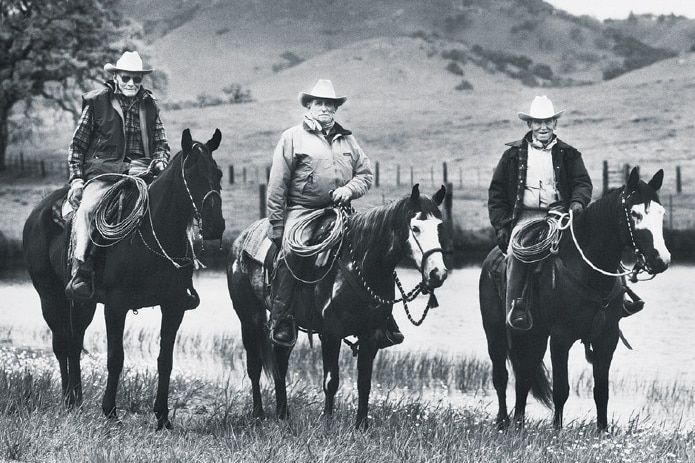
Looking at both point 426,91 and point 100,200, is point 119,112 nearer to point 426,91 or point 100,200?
point 100,200

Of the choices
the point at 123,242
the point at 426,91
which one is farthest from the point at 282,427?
the point at 426,91

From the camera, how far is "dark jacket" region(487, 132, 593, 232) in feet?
32.7

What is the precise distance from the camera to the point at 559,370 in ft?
31.3

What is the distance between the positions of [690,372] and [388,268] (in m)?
9.41

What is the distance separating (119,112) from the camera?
9.98 metres

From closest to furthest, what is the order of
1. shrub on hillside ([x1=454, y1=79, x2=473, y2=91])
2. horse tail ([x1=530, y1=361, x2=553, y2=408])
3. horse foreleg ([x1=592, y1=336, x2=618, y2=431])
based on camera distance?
horse foreleg ([x1=592, y1=336, x2=618, y2=431]), horse tail ([x1=530, y1=361, x2=553, y2=408]), shrub on hillside ([x1=454, y1=79, x2=473, y2=91])

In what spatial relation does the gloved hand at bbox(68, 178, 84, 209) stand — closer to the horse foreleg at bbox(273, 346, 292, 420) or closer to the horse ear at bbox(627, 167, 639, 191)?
the horse foreleg at bbox(273, 346, 292, 420)

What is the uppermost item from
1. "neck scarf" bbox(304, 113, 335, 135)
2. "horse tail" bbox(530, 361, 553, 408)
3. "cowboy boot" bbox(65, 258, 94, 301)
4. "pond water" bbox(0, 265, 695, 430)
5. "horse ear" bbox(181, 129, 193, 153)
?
"neck scarf" bbox(304, 113, 335, 135)

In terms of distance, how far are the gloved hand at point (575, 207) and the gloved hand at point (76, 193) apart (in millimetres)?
4301

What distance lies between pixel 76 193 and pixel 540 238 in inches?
161

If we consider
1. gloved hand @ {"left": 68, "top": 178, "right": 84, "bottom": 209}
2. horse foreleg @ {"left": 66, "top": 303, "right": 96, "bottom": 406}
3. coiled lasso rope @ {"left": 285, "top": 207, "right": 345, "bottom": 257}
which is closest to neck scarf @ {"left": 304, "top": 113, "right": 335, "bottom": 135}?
coiled lasso rope @ {"left": 285, "top": 207, "right": 345, "bottom": 257}

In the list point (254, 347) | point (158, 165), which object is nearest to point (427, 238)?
point (158, 165)

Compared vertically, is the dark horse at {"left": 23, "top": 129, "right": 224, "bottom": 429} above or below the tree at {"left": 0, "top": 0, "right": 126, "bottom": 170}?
below

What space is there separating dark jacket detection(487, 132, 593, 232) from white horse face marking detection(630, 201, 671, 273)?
43.6 inches
